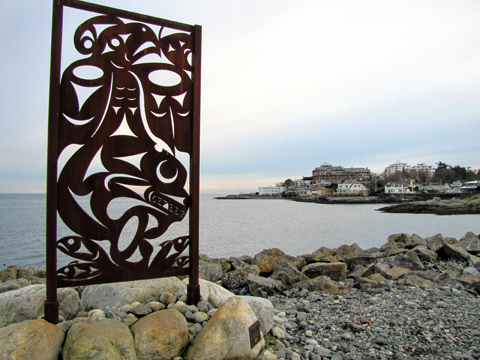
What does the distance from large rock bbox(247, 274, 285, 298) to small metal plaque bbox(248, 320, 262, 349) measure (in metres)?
2.29

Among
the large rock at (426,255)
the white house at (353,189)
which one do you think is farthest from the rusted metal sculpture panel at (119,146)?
the white house at (353,189)

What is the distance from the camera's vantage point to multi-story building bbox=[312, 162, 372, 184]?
424 feet

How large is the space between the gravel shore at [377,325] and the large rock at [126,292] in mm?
1647

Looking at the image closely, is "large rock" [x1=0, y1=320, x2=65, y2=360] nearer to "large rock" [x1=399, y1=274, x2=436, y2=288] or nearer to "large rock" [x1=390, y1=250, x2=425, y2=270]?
"large rock" [x1=399, y1=274, x2=436, y2=288]

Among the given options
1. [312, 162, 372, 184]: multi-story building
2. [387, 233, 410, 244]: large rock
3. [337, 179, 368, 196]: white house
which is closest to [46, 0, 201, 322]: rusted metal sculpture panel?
[387, 233, 410, 244]: large rock

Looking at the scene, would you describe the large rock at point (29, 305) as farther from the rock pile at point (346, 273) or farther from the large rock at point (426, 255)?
the large rock at point (426, 255)

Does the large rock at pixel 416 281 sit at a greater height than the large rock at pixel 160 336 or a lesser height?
lesser

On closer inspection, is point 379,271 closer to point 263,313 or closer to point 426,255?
point 426,255

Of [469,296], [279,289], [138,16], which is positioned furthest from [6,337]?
[469,296]

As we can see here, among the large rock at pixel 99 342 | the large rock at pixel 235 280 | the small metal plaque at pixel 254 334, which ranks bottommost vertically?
the large rock at pixel 235 280

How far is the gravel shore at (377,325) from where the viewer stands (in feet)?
12.5

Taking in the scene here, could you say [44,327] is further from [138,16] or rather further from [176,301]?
[138,16]

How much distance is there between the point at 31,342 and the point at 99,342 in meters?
0.59

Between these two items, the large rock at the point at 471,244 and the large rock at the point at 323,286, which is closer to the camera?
the large rock at the point at 323,286
